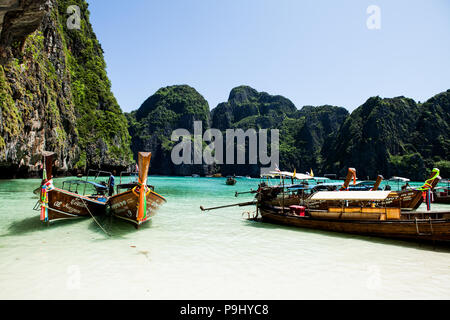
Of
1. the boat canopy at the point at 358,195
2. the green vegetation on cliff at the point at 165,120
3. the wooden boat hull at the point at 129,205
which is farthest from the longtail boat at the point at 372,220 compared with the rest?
the green vegetation on cliff at the point at 165,120

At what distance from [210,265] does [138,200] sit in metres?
4.22

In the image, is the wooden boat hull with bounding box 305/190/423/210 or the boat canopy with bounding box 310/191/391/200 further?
the wooden boat hull with bounding box 305/190/423/210

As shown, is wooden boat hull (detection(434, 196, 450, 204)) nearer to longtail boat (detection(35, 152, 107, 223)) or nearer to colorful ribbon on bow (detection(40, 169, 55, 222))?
longtail boat (detection(35, 152, 107, 223))

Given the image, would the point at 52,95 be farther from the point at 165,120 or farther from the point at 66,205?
the point at 165,120

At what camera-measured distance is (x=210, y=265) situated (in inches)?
232

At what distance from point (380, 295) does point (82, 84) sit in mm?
67786

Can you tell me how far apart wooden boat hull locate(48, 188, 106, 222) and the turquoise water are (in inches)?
22.9

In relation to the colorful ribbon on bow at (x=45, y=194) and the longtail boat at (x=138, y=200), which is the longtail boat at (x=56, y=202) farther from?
the longtail boat at (x=138, y=200)

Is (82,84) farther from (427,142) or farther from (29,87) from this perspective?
(427,142)

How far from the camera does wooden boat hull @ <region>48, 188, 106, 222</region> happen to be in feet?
30.9

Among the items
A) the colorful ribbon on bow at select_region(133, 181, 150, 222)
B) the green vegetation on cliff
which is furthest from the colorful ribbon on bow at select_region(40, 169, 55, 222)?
the green vegetation on cliff

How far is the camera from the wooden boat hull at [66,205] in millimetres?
9406

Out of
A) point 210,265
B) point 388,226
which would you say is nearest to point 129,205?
point 210,265
